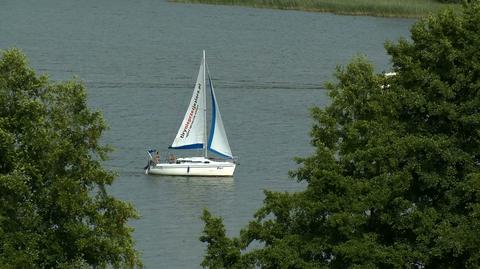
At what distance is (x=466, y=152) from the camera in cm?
4650

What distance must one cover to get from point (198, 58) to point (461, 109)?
114m

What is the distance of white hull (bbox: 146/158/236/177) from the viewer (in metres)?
96.4

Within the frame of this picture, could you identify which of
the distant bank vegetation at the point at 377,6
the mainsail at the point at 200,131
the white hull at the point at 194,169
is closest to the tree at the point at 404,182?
the white hull at the point at 194,169

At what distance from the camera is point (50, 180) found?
148 ft

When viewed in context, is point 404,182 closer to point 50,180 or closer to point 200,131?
point 50,180

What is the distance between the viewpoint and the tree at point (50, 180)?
1741 inches

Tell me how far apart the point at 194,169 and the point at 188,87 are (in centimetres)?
3759

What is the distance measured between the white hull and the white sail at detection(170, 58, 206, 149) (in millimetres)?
3756

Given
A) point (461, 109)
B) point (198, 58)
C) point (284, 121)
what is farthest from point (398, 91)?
point (198, 58)

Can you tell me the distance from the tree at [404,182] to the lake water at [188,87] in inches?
1020

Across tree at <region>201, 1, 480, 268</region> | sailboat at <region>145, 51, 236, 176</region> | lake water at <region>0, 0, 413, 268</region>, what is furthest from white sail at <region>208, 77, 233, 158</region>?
tree at <region>201, 1, 480, 268</region>

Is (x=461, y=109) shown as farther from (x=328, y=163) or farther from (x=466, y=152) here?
(x=328, y=163)

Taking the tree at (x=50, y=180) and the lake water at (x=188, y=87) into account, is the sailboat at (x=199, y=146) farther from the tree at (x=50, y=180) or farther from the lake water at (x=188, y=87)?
the tree at (x=50, y=180)

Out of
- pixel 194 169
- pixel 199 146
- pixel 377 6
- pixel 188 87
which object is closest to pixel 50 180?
pixel 194 169
